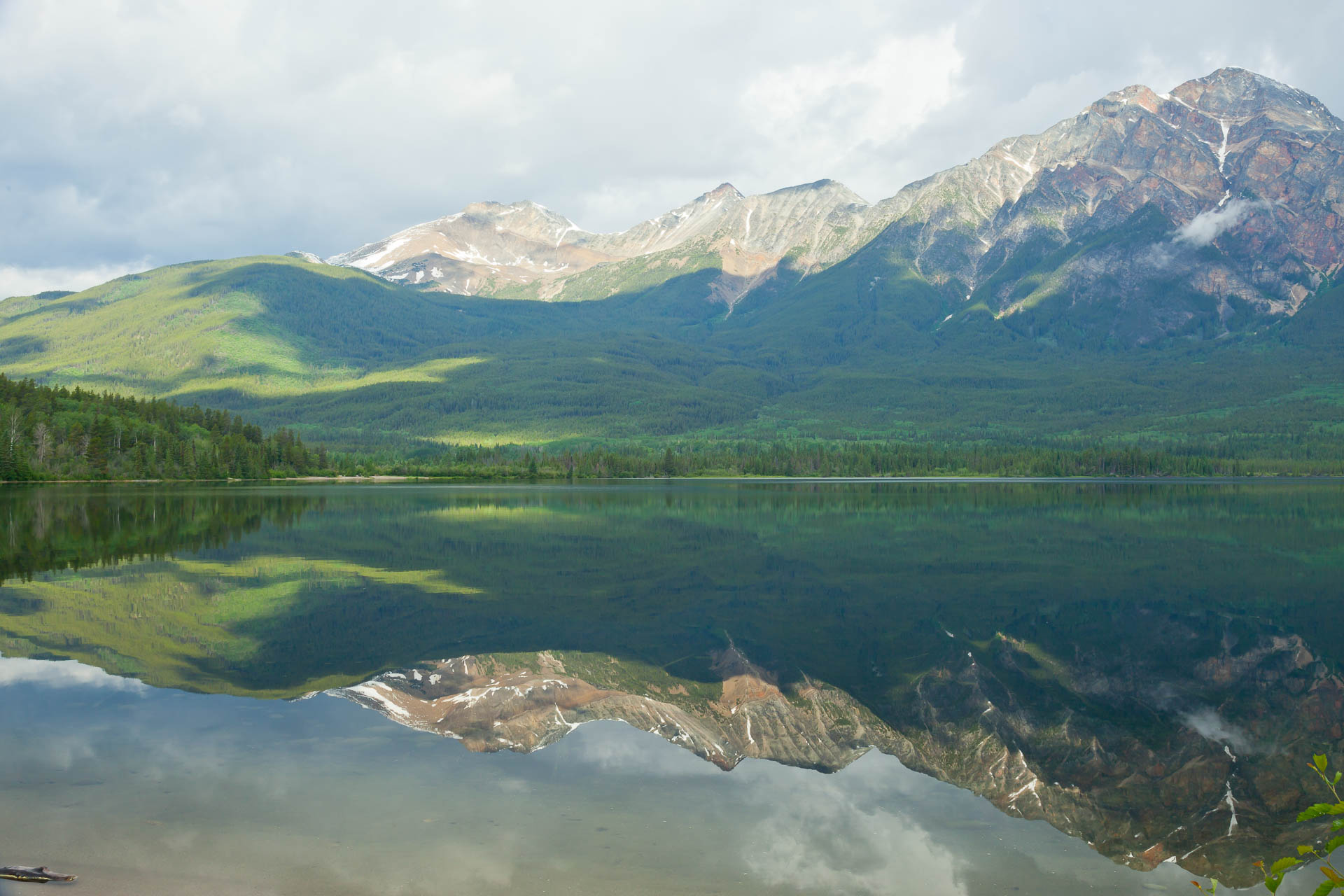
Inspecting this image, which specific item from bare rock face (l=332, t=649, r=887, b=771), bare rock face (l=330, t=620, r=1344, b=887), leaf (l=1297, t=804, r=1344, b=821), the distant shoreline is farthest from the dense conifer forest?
leaf (l=1297, t=804, r=1344, b=821)

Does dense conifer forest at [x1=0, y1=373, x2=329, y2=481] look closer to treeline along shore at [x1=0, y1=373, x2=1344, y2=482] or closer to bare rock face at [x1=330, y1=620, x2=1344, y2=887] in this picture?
treeline along shore at [x1=0, y1=373, x2=1344, y2=482]

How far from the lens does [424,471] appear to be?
485ft

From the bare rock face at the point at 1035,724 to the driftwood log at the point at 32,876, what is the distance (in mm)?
5488

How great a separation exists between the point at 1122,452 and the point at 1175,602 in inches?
6048

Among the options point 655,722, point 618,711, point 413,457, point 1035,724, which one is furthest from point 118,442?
point 1035,724

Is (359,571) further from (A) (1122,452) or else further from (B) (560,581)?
(A) (1122,452)

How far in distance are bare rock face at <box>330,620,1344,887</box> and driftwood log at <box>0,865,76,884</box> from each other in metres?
5.49

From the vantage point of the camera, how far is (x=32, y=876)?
8.55 meters

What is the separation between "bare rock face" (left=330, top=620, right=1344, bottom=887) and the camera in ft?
37.9

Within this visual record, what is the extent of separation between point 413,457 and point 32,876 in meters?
180

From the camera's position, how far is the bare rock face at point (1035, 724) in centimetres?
1154

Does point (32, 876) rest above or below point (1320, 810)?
below

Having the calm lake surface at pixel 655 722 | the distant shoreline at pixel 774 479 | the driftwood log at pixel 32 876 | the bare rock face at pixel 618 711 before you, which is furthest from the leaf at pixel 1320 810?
the distant shoreline at pixel 774 479

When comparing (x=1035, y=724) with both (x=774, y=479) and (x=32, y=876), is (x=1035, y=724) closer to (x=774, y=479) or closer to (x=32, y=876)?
(x=32, y=876)
